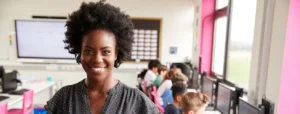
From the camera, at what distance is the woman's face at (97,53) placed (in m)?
0.75

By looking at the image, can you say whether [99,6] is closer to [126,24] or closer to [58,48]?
[126,24]

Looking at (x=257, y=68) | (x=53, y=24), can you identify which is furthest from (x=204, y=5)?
(x=53, y=24)

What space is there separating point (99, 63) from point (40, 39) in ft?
14.8

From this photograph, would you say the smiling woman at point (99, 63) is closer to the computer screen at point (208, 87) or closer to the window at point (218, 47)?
the computer screen at point (208, 87)

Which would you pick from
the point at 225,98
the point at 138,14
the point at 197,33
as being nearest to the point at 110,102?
the point at 225,98

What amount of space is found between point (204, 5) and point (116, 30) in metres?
3.44

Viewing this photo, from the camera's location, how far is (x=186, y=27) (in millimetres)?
4789

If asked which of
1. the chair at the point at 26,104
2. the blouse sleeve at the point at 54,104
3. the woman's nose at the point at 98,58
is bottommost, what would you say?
the chair at the point at 26,104

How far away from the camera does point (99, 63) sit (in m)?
0.74

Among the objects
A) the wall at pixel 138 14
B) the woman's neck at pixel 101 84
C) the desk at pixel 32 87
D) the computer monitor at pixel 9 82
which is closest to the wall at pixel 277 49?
the woman's neck at pixel 101 84

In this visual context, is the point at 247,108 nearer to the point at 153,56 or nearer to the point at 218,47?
the point at 218,47

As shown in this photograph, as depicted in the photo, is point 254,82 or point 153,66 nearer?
point 254,82

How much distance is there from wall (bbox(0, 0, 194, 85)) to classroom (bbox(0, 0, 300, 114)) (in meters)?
0.02

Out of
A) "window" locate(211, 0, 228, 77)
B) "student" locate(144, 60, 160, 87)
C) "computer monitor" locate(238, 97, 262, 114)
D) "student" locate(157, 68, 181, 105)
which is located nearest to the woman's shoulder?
"computer monitor" locate(238, 97, 262, 114)
